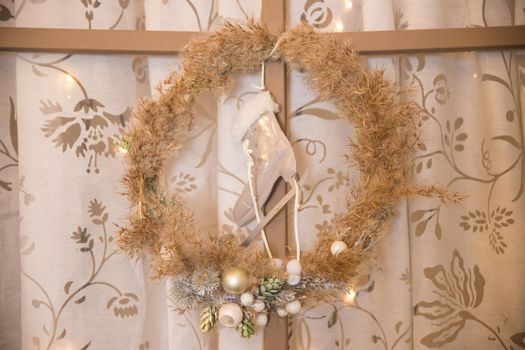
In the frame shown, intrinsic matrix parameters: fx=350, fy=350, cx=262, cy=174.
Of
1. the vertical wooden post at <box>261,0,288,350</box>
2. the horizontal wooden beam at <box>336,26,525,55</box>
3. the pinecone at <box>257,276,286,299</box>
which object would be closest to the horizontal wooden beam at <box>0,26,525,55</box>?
the horizontal wooden beam at <box>336,26,525,55</box>

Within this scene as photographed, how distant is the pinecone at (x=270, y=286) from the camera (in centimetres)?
72

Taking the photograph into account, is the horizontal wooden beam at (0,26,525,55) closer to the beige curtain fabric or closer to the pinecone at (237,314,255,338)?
the beige curtain fabric

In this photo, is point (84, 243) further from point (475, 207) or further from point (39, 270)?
point (475, 207)

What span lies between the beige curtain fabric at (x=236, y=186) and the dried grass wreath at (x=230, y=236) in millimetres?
112

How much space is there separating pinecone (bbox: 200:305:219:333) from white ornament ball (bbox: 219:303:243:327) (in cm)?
3

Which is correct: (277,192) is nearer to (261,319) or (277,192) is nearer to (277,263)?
(277,263)

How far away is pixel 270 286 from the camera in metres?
0.72

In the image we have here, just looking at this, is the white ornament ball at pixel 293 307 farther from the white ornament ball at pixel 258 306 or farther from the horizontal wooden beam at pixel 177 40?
the horizontal wooden beam at pixel 177 40

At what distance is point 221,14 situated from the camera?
888 millimetres

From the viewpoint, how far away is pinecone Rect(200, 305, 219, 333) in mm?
734

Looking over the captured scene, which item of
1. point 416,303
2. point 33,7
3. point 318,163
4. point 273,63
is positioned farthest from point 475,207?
point 33,7

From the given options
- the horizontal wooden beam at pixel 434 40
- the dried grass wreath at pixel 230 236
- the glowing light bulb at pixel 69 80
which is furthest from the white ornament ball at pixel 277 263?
the glowing light bulb at pixel 69 80

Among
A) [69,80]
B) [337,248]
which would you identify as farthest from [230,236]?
[69,80]

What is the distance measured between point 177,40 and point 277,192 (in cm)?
42
